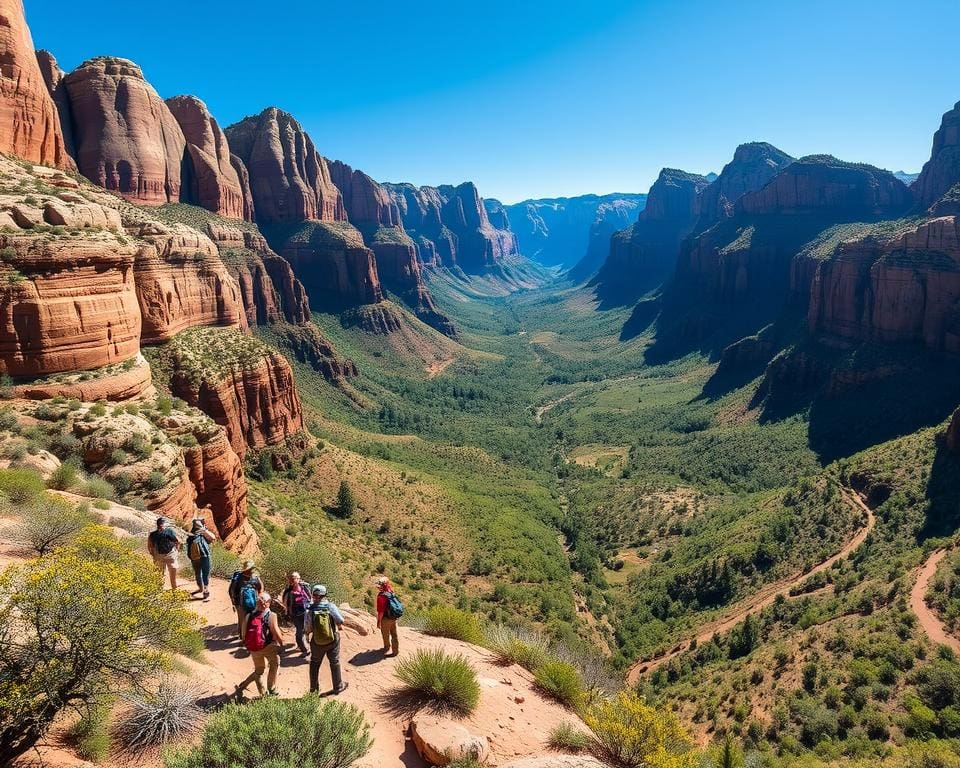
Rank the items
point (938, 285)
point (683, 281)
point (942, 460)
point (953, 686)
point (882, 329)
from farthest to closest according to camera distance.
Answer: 1. point (683, 281)
2. point (882, 329)
3. point (938, 285)
4. point (942, 460)
5. point (953, 686)

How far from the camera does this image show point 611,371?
5128 inches

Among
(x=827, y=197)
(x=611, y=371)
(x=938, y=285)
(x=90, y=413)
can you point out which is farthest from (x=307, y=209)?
(x=827, y=197)

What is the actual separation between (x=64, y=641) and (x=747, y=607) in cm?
3643

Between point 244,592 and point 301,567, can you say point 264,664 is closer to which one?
point 244,592

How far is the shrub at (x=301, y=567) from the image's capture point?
16.2m

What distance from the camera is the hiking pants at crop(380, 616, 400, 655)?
12.9 meters

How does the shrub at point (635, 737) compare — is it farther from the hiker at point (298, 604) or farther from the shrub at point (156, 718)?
the shrub at point (156, 718)

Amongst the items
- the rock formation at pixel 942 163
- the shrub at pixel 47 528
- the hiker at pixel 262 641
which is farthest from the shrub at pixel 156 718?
the rock formation at pixel 942 163

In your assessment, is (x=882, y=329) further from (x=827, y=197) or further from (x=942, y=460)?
(x=827, y=197)

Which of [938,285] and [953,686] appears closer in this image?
[953,686]

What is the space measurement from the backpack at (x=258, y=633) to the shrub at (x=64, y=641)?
1543 mm

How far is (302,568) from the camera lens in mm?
16656

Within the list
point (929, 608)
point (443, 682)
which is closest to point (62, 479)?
point (443, 682)

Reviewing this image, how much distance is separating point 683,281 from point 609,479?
385 ft
